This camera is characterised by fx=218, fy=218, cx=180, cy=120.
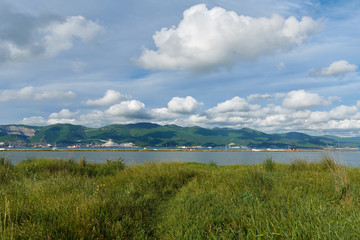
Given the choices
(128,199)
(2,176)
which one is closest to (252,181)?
(128,199)

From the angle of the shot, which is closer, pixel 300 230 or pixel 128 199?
pixel 300 230

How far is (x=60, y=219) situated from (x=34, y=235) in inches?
25.2

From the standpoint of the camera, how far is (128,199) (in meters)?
6.56

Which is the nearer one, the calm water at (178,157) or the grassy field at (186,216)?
the grassy field at (186,216)

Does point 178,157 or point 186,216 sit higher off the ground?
point 186,216

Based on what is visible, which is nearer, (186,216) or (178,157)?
(186,216)

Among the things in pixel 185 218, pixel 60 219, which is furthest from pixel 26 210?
pixel 185 218

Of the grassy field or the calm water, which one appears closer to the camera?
the grassy field

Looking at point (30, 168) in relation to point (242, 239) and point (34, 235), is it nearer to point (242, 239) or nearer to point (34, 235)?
point (34, 235)

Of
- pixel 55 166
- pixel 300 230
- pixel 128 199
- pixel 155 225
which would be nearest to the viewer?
pixel 300 230

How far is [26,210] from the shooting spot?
5.36 metres

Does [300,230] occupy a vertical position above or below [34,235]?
above

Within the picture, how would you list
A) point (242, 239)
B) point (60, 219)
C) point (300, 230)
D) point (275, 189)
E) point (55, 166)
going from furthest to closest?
point (55, 166), point (275, 189), point (60, 219), point (242, 239), point (300, 230)

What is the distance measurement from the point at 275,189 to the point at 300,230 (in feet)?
14.1
